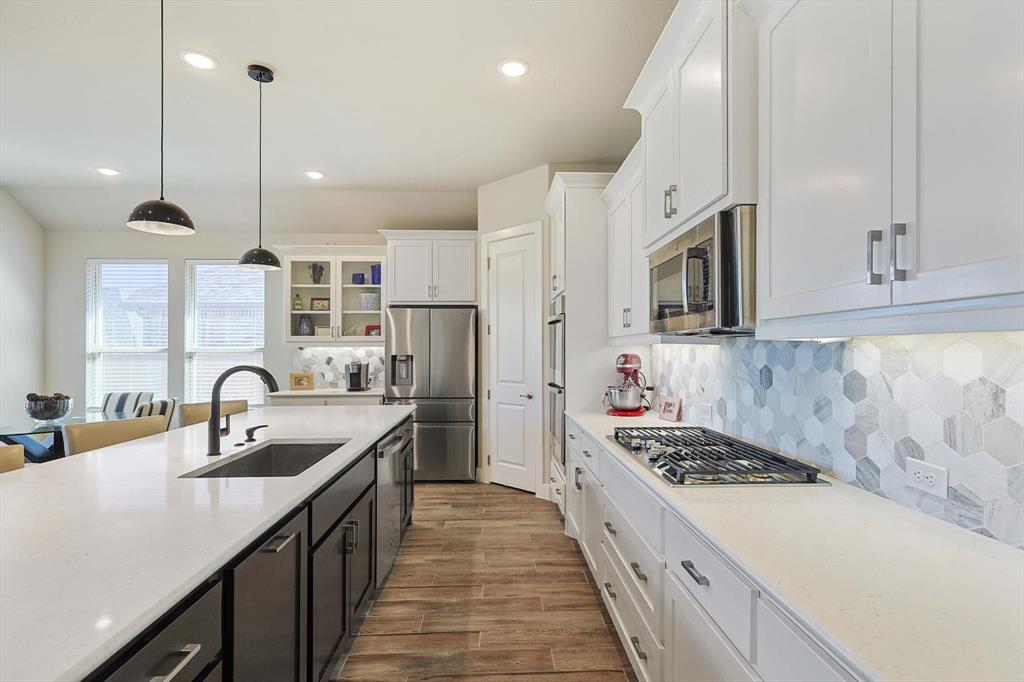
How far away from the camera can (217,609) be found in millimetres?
1035

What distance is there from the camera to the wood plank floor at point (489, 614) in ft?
6.56

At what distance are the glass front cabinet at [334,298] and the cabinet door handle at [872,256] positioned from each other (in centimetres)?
495

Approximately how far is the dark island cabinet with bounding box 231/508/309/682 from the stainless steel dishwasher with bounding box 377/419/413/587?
3.19 feet

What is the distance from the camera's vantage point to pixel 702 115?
1.58m

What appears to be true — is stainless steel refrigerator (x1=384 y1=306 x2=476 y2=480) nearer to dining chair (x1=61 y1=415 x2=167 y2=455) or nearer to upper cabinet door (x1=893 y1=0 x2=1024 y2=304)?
dining chair (x1=61 y1=415 x2=167 y2=455)

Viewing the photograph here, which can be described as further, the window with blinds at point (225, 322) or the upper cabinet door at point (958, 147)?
the window with blinds at point (225, 322)

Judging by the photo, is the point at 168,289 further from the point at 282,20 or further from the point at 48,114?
the point at 282,20

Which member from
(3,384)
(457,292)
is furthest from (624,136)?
(3,384)

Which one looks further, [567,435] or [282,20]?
[567,435]

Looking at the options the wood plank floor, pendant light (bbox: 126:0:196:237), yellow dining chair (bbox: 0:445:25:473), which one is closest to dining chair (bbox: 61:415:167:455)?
yellow dining chair (bbox: 0:445:25:473)

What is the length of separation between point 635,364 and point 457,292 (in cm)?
248

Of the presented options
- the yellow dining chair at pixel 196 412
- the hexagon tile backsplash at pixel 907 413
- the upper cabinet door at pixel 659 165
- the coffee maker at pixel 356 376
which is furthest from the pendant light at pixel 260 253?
the hexagon tile backsplash at pixel 907 413

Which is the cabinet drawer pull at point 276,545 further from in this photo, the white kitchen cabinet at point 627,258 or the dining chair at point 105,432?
the white kitchen cabinet at point 627,258

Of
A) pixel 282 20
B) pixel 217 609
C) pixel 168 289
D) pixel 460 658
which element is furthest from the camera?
pixel 168 289
